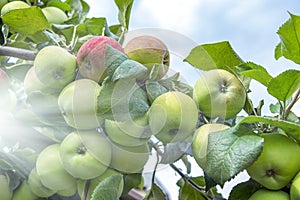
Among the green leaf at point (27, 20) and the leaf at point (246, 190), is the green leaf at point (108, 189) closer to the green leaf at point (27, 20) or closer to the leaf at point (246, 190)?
the leaf at point (246, 190)

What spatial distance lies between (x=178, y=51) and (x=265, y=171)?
19 centimetres

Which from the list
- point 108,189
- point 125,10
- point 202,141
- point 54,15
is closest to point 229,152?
point 202,141

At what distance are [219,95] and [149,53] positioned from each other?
3.9 inches

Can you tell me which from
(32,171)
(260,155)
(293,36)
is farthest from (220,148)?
(32,171)

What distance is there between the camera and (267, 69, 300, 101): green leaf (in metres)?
0.46

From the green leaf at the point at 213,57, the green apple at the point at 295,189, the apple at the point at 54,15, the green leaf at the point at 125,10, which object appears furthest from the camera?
the apple at the point at 54,15

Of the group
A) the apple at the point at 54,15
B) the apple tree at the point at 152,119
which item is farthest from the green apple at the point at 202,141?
the apple at the point at 54,15

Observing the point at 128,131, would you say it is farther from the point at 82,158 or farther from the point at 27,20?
the point at 27,20

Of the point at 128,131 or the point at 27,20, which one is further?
the point at 27,20

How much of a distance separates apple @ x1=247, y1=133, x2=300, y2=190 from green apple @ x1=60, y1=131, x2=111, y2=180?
171mm

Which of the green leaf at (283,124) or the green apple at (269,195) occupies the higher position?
the green leaf at (283,124)

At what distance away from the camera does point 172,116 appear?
17.6 inches

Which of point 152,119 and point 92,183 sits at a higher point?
point 152,119

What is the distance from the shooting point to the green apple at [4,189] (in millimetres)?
600
